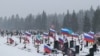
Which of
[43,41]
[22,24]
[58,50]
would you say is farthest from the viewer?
[22,24]

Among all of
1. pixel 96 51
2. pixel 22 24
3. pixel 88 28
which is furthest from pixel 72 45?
pixel 22 24

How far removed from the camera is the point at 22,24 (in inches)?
6762

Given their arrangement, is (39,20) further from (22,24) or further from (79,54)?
(79,54)

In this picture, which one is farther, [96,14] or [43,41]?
[96,14]

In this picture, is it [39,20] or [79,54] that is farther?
[39,20]

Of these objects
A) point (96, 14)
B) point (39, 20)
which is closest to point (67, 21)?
point (96, 14)

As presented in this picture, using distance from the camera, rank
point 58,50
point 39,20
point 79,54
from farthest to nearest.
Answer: point 39,20
point 58,50
point 79,54

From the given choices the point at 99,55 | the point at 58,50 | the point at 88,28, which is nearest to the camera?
the point at 99,55

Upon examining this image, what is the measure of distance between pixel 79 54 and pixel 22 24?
135978mm

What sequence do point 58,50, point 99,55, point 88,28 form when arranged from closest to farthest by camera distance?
1. point 99,55
2. point 58,50
3. point 88,28

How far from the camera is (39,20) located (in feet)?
467

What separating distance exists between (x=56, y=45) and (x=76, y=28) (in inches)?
2636

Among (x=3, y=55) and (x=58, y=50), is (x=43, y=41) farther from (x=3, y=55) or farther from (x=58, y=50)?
(x=3, y=55)

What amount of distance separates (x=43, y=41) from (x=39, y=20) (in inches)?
3399
